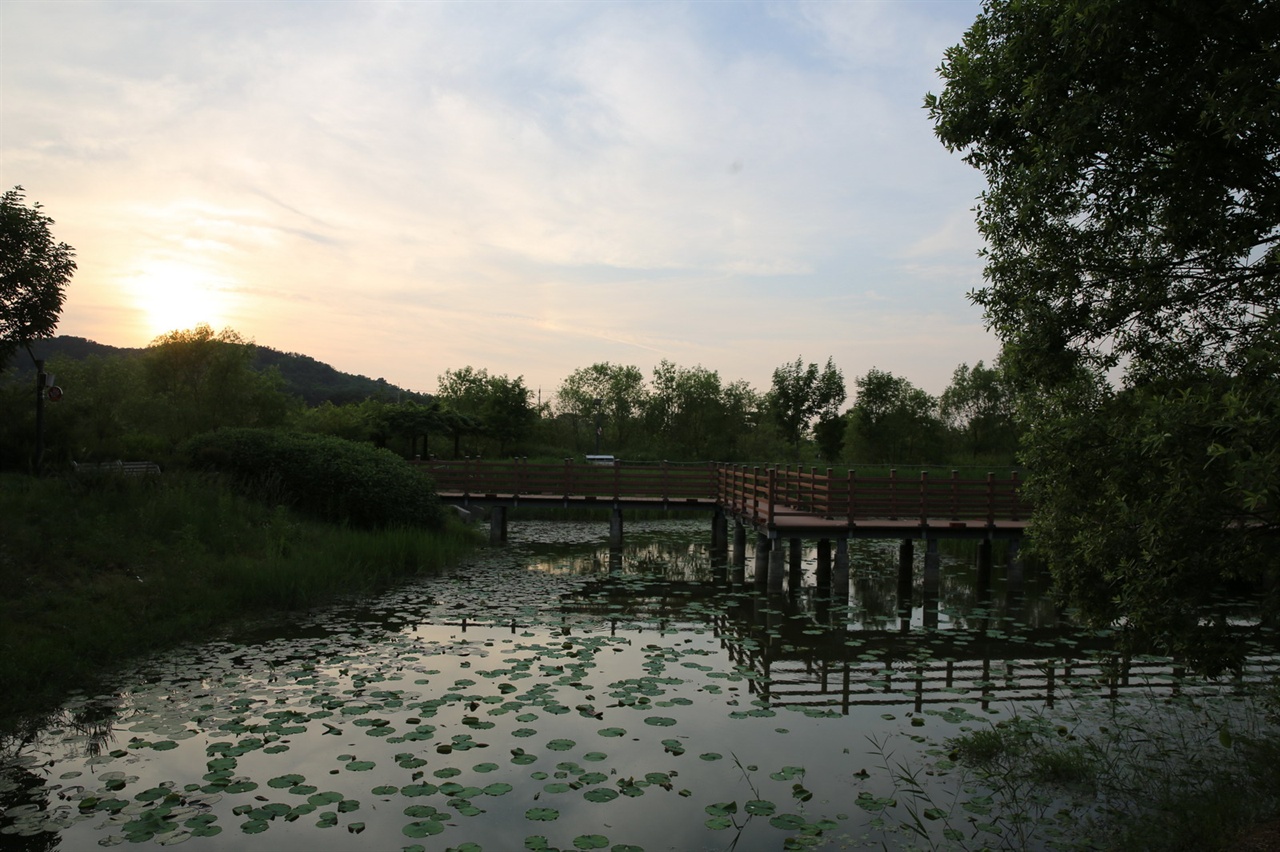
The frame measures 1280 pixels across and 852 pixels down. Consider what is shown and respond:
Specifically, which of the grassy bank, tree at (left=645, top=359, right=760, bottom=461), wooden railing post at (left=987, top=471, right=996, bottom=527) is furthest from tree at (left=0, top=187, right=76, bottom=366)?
tree at (left=645, top=359, right=760, bottom=461)

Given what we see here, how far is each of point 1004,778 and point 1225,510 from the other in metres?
2.84

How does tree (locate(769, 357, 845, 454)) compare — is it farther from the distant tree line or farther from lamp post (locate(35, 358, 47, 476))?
lamp post (locate(35, 358, 47, 476))

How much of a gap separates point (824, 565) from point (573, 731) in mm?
11736

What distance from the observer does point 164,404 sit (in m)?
42.4

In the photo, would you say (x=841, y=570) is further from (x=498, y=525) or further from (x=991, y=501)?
(x=498, y=525)

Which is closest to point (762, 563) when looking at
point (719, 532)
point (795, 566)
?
point (795, 566)

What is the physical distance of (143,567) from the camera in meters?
12.3

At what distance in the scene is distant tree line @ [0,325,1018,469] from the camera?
137ft

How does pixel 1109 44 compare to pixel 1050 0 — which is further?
pixel 1050 0

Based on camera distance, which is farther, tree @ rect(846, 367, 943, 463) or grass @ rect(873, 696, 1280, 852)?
tree @ rect(846, 367, 943, 463)

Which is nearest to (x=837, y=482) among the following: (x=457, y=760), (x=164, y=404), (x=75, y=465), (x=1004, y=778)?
(x=1004, y=778)

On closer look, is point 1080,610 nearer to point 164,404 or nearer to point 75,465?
point 75,465

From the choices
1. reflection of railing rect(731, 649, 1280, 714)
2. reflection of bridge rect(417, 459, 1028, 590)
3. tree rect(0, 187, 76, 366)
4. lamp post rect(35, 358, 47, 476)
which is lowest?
reflection of railing rect(731, 649, 1280, 714)

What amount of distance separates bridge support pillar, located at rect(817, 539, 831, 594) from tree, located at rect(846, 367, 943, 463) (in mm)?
44493
